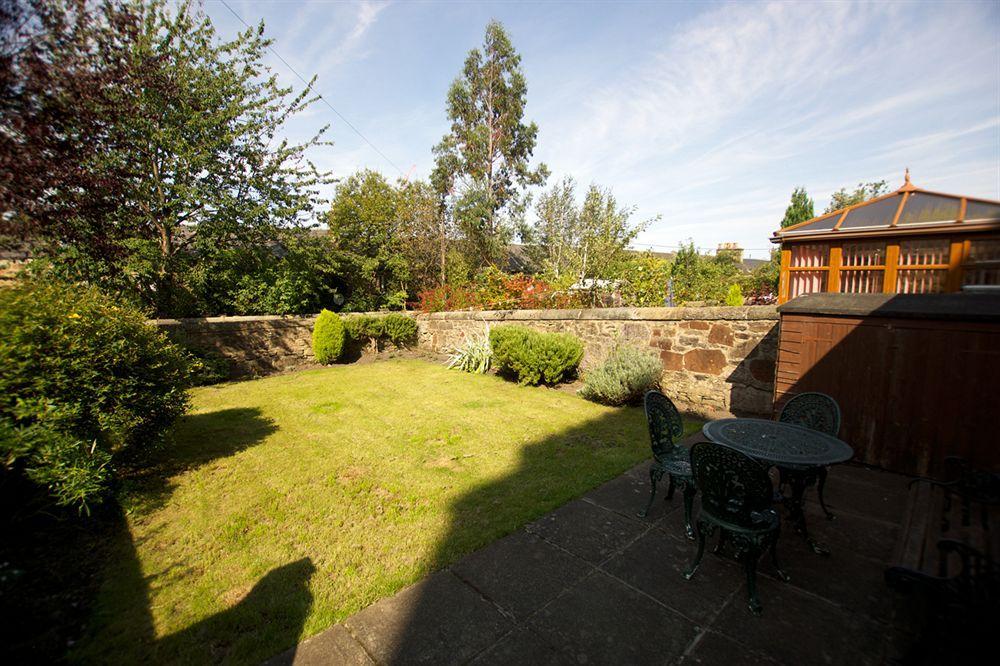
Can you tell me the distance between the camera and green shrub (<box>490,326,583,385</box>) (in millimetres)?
7965

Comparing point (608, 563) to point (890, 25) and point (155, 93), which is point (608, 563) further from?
point (155, 93)

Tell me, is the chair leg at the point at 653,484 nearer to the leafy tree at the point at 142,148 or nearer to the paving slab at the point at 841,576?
the paving slab at the point at 841,576

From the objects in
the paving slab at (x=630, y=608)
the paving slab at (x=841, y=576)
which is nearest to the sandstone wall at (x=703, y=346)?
the paving slab at (x=630, y=608)

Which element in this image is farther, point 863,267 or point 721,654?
point 863,267

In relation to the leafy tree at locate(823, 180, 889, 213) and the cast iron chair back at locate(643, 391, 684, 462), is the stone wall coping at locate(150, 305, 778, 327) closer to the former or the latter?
the cast iron chair back at locate(643, 391, 684, 462)

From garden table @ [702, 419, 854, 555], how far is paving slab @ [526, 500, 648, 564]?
1.03m

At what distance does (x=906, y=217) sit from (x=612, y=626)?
9.55 metres

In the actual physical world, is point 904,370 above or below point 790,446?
above

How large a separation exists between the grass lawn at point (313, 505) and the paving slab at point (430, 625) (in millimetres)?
151

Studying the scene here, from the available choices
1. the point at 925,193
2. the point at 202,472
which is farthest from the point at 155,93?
the point at 925,193

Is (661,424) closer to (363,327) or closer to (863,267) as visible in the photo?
(863,267)

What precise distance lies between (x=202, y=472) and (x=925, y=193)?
1280cm

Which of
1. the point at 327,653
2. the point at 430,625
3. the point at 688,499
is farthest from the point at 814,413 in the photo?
the point at 327,653

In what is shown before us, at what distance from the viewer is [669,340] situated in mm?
6938
